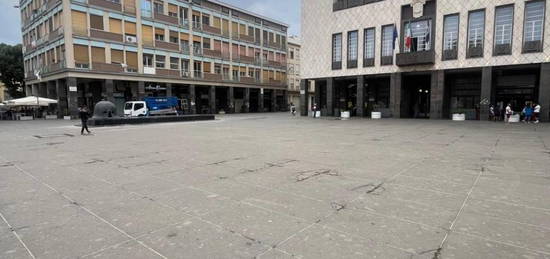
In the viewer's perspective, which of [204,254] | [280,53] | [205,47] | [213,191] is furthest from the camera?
[280,53]

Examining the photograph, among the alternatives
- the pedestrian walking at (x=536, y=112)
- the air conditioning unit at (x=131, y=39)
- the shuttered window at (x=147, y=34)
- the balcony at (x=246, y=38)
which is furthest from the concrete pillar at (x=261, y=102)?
the pedestrian walking at (x=536, y=112)

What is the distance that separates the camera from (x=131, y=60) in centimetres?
3512

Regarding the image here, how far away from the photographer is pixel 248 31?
49250 millimetres

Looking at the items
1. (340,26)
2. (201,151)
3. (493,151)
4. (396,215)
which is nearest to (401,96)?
(340,26)

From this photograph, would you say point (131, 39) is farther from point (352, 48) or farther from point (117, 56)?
point (352, 48)

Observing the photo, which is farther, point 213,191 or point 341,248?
point 213,191

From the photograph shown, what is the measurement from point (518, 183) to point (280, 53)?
52107 millimetres

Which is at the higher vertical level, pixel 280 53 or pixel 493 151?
pixel 280 53

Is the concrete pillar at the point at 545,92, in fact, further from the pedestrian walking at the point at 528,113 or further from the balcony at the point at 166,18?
the balcony at the point at 166,18

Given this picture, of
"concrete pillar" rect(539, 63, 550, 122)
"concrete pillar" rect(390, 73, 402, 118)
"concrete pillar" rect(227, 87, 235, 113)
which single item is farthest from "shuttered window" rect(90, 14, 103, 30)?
"concrete pillar" rect(539, 63, 550, 122)

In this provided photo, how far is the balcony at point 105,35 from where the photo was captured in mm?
31984

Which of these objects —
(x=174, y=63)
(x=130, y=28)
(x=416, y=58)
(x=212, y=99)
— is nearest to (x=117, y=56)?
(x=130, y=28)

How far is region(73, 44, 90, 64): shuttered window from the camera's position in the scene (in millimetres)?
31156

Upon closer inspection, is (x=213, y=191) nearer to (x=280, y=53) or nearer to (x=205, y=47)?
(x=205, y=47)
